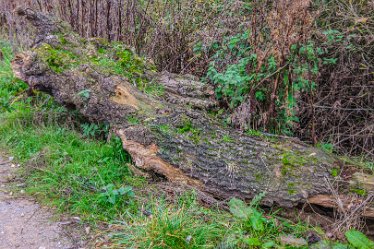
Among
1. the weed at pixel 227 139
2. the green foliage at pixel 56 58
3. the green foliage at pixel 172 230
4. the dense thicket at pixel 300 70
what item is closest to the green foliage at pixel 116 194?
the green foliage at pixel 172 230

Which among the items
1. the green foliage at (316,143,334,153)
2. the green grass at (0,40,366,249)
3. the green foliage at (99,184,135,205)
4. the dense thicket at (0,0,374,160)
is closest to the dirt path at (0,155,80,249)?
the green grass at (0,40,366,249)

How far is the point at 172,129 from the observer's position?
13.6ft

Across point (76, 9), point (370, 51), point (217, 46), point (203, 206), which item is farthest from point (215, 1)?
point (203, 206)

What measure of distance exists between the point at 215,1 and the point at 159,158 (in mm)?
3313

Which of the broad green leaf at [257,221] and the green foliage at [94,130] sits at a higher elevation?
the green foliage at [94,130]

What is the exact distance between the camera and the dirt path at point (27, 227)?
338cm

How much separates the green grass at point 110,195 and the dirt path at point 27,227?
0.49 feet

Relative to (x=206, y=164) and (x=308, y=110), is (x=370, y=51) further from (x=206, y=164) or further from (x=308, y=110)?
(x=206, y=164)

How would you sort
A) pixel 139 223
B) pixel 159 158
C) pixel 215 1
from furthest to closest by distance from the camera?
1. pixel 215 1
2. pixel 159 158
3. pixel 139 223

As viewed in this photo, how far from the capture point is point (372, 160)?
4297 mm

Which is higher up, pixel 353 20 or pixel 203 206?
pixel 353 20

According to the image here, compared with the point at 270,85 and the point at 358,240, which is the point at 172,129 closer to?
the point at 270,85

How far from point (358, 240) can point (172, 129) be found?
1956 mm

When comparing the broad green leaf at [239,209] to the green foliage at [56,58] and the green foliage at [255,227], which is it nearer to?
the green foliage at [255,227]
